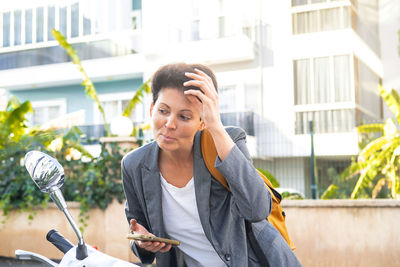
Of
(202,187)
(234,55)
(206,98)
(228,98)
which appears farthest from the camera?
(228,98)

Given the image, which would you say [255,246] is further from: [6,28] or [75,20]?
[6,28]

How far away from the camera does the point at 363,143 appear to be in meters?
13.8

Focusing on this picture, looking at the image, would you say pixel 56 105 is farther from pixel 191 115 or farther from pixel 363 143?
pixel 191 115

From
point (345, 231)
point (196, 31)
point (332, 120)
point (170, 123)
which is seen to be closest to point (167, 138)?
point (170, 123)

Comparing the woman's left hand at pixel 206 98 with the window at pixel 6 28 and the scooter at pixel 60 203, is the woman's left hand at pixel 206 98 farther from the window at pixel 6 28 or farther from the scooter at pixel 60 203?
the window at pixel 6 28

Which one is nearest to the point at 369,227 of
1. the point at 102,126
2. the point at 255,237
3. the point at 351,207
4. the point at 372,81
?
the point at 351,207

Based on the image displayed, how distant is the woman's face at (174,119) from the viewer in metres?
1.83

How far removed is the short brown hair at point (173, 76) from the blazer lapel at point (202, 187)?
0.26m

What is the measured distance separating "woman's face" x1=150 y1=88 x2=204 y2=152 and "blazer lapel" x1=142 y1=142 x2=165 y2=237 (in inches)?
6.7

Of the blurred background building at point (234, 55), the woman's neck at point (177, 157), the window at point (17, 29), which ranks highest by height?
the window at point (17, 29)

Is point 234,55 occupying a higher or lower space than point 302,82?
higher

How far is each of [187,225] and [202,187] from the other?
0.19 metres

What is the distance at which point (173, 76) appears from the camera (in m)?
1.91

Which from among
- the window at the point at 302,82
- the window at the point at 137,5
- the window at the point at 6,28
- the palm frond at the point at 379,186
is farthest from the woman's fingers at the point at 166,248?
the window at the point at 6,28
